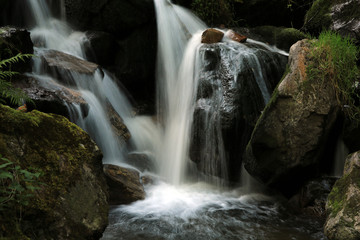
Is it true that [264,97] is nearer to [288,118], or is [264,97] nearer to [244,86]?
[244,86]

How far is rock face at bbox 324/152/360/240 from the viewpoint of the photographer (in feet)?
9.50

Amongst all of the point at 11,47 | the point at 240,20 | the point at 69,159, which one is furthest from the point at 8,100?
the point at 240,20

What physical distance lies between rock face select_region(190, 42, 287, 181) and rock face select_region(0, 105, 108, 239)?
116 inches

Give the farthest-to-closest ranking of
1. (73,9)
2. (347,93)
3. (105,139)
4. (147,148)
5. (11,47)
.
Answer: (73,9), (147,148), (105,139), (11,47), (347,93)

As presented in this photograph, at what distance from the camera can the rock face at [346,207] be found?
289 centimetres

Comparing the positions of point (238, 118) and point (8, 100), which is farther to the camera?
point (238, 118)

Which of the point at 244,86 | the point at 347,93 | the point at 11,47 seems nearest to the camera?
the point at 347,93

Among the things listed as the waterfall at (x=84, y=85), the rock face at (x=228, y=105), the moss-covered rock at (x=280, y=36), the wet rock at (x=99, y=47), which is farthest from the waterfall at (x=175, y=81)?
the moss-covered rock at (x=280, y=36)

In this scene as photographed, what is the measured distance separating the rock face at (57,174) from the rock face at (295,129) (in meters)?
2.73

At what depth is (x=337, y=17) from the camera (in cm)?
623

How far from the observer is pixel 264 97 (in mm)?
5352

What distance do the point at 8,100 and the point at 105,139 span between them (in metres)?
1.87

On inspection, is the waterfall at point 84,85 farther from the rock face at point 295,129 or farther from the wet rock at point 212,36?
the rock face at point 295,129

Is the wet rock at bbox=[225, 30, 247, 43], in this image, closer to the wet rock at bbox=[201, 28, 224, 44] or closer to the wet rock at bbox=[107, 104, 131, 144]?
the wet rock at bbox=[201, 28, 224, 44]
